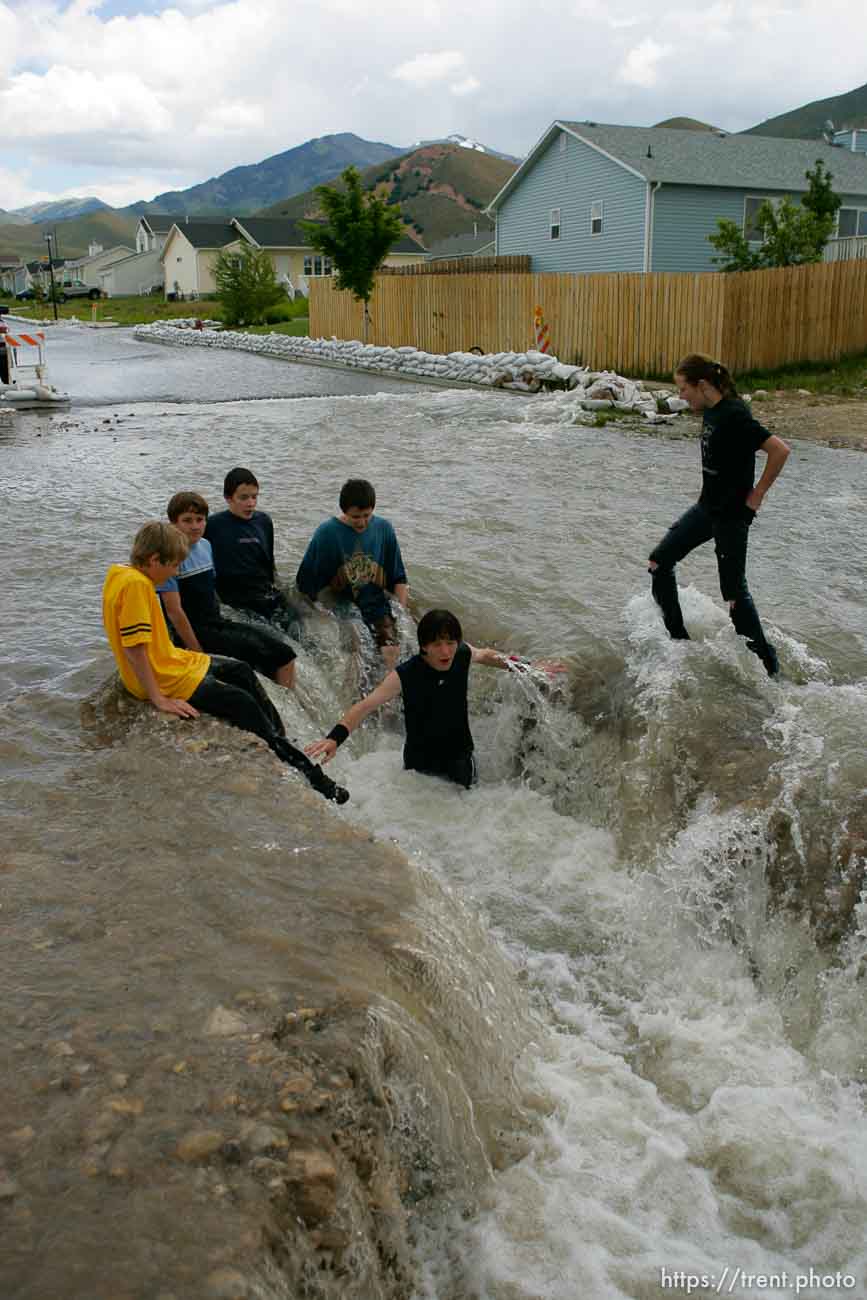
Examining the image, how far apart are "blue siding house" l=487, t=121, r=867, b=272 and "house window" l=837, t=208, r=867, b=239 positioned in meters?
0.03

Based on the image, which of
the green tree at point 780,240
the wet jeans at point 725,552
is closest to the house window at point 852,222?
the green tree at point 780,240

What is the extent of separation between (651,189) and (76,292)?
290 ft

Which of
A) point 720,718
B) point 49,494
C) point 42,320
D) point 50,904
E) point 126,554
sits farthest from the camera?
point 42,320

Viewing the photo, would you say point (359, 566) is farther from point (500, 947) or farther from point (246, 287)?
point (246, 287)

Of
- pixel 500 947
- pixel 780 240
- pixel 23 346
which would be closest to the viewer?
pixel 500 947

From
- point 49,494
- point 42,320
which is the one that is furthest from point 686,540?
point 42,320

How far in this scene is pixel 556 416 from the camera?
19.1m

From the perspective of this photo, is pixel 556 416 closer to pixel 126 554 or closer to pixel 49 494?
pixel 49 494

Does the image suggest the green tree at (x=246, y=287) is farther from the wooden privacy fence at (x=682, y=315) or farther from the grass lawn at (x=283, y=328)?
the wooden privacy fence at (x=682, y=315)

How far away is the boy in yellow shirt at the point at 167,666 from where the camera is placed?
5512mm

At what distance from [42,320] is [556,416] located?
2562 inches

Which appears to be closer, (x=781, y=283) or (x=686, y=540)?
(x=686, y=540)

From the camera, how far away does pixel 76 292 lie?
349 ft

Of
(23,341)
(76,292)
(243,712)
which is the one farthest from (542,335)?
(76,292)
